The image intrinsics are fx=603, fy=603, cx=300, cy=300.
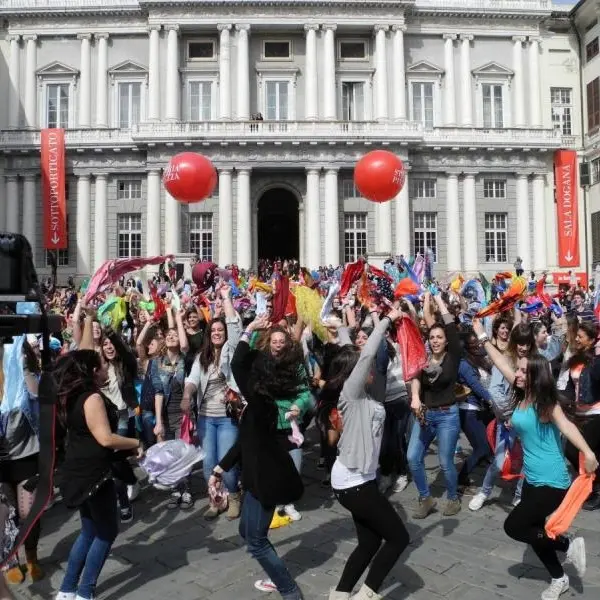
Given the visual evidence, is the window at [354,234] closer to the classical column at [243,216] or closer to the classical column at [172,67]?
the classical column at [243,216]

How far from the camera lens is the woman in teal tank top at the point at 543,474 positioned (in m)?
4.16

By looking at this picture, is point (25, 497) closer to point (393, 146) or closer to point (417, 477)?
point (417, 477)

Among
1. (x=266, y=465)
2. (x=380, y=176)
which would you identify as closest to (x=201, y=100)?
(x=380, y=176)

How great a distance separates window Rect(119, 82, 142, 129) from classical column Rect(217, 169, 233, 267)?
651 cm

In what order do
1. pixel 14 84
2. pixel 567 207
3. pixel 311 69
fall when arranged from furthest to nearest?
pixel 567 207
pixel 14 84
pixel 311 69

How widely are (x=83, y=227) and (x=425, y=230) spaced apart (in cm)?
1781

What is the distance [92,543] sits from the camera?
4.20 meters

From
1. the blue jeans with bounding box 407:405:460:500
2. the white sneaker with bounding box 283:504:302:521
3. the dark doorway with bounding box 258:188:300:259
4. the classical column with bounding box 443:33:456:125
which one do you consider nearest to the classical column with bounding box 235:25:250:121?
the dark doorway with bounding box 258:188:300:259

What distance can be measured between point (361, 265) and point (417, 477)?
3.35m

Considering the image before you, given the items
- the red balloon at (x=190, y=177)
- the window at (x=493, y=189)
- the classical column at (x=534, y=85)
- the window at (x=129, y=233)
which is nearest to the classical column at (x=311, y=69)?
the window at (x=493, y=189)

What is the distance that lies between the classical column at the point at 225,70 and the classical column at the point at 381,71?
7606 millimetres

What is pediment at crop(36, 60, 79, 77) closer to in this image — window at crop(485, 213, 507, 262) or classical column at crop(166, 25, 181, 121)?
classical column at crop(166, 25, 181, 121)

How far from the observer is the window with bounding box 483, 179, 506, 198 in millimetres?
32156

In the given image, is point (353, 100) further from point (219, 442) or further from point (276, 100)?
point (219, 442)
